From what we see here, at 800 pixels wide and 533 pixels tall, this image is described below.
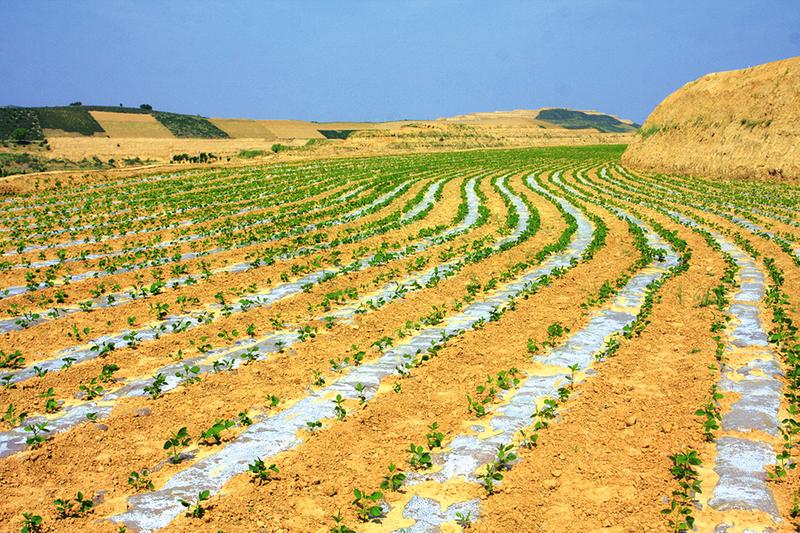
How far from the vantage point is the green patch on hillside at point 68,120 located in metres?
87.9

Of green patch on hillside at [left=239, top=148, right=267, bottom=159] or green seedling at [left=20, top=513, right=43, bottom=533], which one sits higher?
green patch on hillside at [left=239, top=148, right=267, bottom=159]

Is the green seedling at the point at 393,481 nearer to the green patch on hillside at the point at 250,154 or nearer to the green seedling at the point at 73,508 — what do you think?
the green seedling at the point at 73,508

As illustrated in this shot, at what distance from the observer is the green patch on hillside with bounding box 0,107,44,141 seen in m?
73.1

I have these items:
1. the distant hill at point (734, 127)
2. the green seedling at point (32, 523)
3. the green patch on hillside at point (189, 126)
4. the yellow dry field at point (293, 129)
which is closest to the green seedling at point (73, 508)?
the green seedling at point (32, 523)

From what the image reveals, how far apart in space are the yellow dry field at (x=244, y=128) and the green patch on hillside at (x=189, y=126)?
172 cm

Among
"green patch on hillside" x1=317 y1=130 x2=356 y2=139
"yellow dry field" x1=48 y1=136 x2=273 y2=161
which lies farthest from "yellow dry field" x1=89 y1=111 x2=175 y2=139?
"green patch on hillside" x1=317 y1=130 x2=356 y2=139

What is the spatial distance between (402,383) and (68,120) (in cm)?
10666

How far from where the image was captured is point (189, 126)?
348 ft

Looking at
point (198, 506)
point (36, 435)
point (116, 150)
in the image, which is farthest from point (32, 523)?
point (116, 150)

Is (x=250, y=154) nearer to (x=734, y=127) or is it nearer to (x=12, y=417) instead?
(x=734, y=127)

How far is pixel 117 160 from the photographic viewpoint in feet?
170

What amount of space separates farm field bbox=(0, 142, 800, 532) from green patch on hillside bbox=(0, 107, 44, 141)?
71246 mm

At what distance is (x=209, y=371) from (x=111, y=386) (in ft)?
4.18

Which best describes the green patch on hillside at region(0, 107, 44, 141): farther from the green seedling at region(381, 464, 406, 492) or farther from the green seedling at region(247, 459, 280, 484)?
the green seedling at region(381, 464, 406, 492)
